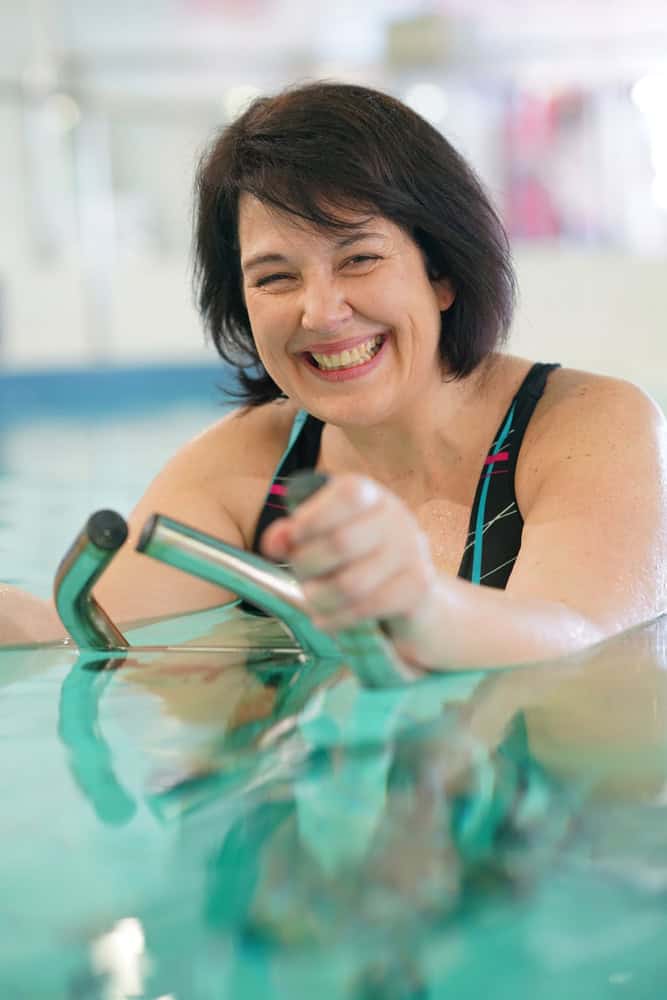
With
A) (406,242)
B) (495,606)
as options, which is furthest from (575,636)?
(406,242)

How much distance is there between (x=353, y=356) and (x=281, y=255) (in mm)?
174

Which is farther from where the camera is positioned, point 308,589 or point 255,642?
point 255,642

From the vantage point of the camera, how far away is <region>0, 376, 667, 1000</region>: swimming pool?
3.07 ft

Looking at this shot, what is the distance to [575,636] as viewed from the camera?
158 cm

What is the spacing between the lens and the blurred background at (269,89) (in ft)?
29.2

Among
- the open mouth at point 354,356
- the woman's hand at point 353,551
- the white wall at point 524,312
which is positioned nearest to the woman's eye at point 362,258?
the open mouth at point 354,356

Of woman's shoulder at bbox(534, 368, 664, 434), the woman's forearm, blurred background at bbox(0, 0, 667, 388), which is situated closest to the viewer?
the woman's forearm

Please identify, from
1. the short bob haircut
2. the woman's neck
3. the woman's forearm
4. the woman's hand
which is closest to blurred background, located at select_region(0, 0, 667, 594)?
the woman's neck

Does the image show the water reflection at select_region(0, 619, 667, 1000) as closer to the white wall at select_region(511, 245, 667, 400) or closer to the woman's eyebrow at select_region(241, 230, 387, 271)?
the woman's eyebrow at select_region(241, 230, 387, 271)

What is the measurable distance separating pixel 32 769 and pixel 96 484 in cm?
282

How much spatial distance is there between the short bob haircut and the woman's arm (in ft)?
0.67

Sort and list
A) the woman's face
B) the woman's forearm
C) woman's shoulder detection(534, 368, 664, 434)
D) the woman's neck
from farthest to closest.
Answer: the woman's neck → woman's shoulder detection(534, 368, 664, 434) → the woman's face → the woman's forearm

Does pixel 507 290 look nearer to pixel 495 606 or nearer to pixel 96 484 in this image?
pixel 495 606

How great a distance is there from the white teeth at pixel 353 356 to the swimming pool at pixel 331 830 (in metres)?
0.42
